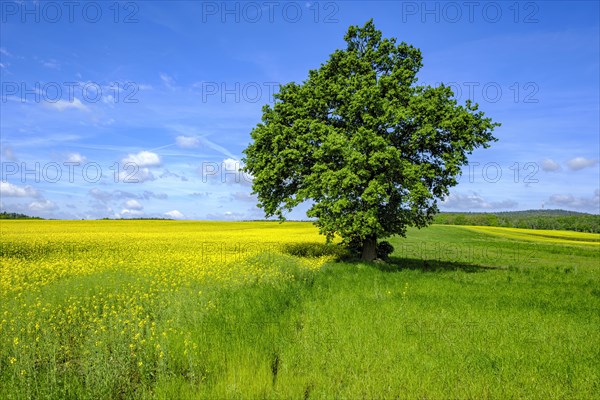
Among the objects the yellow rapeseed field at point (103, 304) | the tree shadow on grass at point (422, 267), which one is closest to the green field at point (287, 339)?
the yellow rapeseed field at point (103, 304)

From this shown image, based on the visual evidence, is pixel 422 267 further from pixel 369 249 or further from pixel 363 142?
pixel 363 142

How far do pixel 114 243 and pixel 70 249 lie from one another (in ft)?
11.1

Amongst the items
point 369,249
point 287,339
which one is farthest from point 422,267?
point 287,339

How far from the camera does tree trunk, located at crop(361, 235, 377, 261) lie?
23938 millimetres

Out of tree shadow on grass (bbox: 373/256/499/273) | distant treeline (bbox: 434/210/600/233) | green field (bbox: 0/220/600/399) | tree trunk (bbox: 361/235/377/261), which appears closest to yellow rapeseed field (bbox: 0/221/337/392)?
green field (bbox: 0/220/600/399)

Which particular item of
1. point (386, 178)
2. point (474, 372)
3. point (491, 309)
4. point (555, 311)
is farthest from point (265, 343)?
point (386, 178)

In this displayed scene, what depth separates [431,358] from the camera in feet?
24.1

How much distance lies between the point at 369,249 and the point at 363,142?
7.87 metres

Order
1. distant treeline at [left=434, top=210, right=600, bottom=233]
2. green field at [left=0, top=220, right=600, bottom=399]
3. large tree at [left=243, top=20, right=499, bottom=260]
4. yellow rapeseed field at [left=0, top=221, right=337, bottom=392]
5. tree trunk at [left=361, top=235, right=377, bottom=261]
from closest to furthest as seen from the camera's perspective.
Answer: green field at [left=0, top=220, right=600, bottom=399] → yellow rapeseed field at [left=0, top=221, right=337, bottom=392] → large tree at [left=243, top=20, right=499, bottom=260] → tree trunk at [left=361, top=235, right=377, bottom=261] → distant treeline at [left=434, top=210, right=600, bottom=233]

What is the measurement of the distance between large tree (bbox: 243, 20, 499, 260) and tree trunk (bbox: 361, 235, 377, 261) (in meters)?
0.06

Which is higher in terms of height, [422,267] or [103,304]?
[103,304]

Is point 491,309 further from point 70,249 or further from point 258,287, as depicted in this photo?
point 70,249

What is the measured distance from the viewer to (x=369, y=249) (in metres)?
24.1

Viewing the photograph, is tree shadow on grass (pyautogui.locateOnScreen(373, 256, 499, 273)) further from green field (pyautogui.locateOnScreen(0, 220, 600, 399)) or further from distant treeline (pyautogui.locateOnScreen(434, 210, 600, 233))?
distant treeline (pyautogui.locateOnScreen(434, 210, 600, 233))
